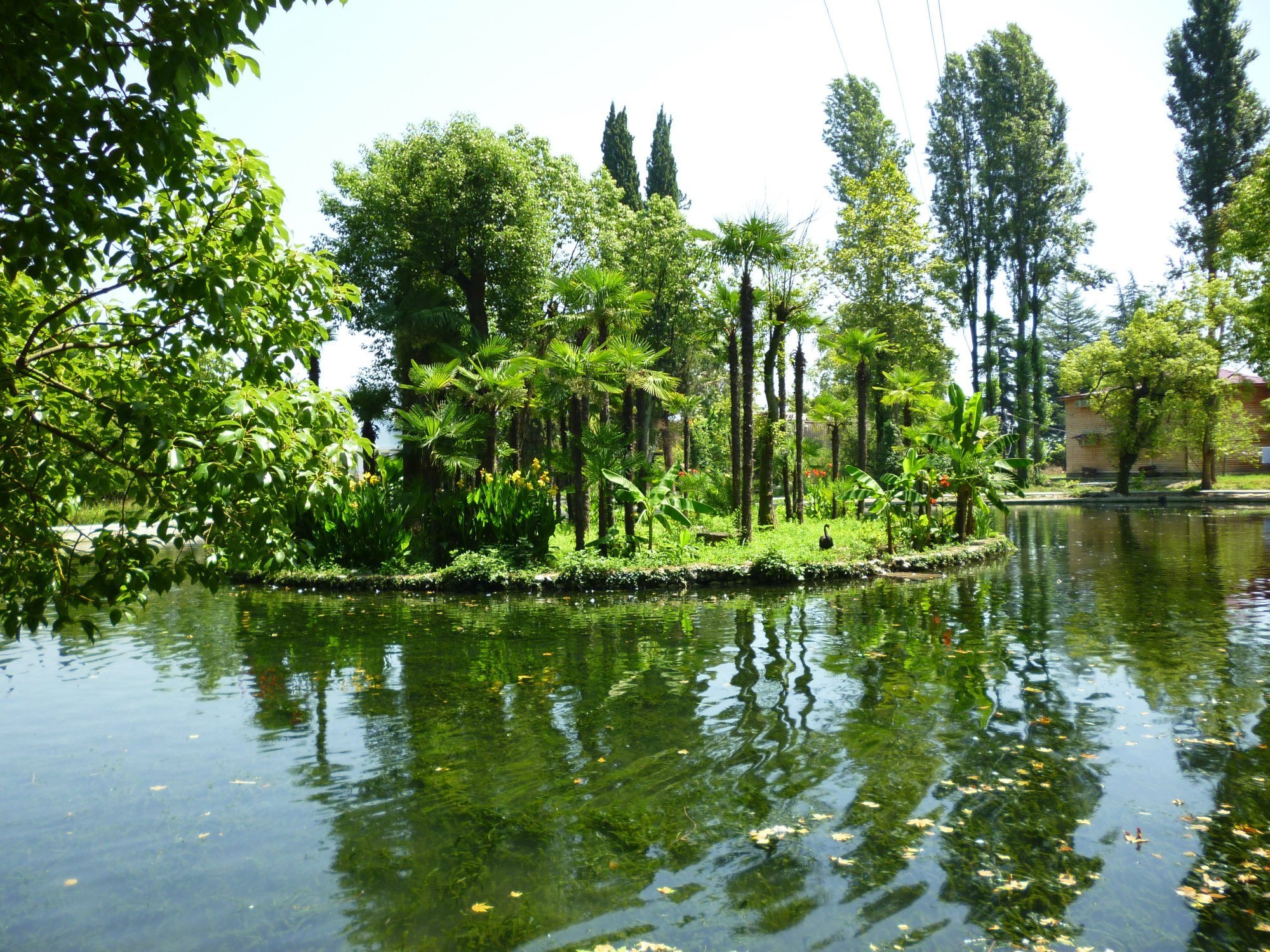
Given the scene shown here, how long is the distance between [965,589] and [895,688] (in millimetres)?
6899

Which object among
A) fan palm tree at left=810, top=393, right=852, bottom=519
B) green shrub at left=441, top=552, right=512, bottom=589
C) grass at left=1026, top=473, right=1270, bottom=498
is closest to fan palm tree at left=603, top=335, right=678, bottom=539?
green shrub at left=441, top=552, right=512, bottom=589

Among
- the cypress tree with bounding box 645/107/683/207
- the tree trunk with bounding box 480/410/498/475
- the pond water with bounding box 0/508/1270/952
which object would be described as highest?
the cypress tree with bounding box 645/107/683/207

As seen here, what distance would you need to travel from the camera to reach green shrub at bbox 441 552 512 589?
48.5 ft

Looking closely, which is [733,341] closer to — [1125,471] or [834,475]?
[834,475]

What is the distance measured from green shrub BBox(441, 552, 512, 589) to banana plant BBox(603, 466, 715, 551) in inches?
99.4

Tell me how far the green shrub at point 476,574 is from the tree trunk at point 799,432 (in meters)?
9.25

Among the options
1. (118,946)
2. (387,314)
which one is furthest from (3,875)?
(387,314)

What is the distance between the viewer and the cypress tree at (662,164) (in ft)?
130

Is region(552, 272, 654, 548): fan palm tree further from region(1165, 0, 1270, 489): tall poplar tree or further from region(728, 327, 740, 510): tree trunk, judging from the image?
region(1165, 0, 1270, 489): tall poplar tree

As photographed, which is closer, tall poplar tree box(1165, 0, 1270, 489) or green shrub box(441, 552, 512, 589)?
green shrub box(441, 552, 512, 589)

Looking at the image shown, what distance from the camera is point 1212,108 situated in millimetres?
44656

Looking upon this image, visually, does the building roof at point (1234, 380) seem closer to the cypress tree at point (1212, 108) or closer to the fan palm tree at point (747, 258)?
the cypress tree at point (1212, 108)

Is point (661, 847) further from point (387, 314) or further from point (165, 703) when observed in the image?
point (387, 314)

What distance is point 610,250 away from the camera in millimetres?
29438
